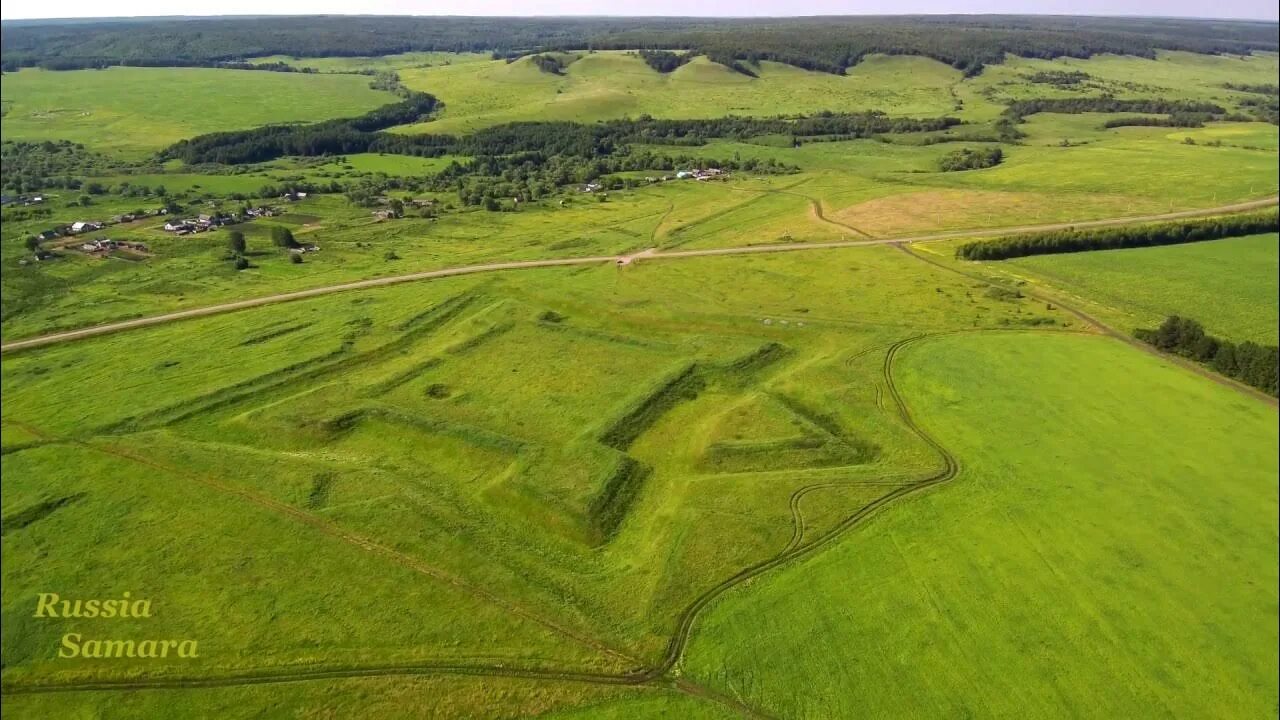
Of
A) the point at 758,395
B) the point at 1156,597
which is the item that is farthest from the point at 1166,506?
the point at 758,395

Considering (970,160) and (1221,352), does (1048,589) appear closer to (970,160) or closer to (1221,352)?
(1221,352)

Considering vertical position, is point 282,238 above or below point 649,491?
above

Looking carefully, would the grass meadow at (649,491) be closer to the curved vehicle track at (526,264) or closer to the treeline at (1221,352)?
the curved vehicle track at (526,264)

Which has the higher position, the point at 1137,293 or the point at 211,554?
the point at 1137,293

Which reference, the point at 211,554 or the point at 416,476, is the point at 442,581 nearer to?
the point at 416,476

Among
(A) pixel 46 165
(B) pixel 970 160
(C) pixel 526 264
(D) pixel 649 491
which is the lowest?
(D) pixel 649 491

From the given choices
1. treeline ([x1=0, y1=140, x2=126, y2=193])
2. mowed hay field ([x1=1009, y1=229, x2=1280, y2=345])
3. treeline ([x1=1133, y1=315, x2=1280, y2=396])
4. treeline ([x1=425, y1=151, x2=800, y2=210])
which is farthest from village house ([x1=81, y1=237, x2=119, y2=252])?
treeline ([x1=1133, y1=315, x2=1280, y2=396])

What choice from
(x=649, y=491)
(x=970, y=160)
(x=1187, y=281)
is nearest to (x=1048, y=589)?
(x=649, y=491)

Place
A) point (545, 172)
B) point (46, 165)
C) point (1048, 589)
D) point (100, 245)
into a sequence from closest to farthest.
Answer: point (1048, 589), point (100, 245), point (46, 165), point (545, 172)
